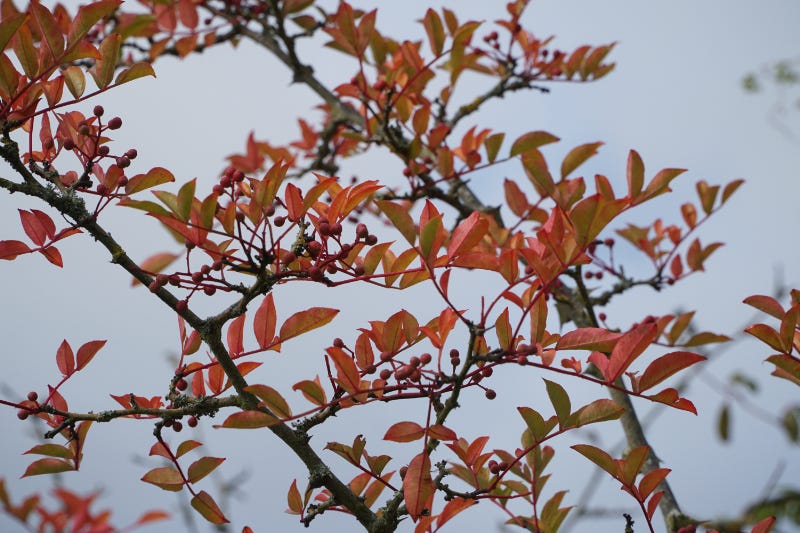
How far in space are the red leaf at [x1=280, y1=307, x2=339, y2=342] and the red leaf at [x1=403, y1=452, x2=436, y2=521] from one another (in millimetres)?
265

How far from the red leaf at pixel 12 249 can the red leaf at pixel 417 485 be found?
72cm

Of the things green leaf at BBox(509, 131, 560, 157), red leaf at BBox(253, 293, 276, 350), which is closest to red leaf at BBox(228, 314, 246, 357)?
red leaf at BBox(253, 293, 276, 350)

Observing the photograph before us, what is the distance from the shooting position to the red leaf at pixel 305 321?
1.15 metres

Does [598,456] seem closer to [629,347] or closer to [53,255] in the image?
[629,347]

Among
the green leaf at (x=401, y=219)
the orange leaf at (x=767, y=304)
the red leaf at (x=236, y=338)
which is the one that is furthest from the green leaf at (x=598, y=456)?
the red leaf at (x=236, y=338)

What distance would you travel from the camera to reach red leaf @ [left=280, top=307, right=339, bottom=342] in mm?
1153

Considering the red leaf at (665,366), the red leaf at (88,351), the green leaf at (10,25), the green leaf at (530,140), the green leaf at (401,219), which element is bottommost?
the red leaf at (665,366)

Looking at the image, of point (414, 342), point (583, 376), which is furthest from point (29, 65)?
point (583, 376)

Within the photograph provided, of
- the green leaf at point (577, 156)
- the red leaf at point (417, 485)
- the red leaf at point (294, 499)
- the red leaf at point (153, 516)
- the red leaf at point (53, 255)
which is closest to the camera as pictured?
the red leaf at point (153, 516)

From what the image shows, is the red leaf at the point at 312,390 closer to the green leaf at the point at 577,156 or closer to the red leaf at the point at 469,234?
the red leaf at the point at 469,234

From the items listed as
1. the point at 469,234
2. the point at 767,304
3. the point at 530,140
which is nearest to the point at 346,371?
the point at 469,234

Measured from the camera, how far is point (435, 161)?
7.75ft

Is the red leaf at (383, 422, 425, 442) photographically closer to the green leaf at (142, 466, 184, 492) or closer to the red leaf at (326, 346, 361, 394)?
the red leaf at (326, 346, 361, 394)

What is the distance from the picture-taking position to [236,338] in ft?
4.15
